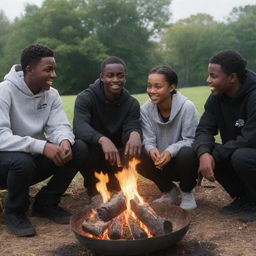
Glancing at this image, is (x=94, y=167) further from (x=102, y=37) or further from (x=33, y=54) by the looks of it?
(x=102, y=37)

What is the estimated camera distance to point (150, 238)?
3039mm

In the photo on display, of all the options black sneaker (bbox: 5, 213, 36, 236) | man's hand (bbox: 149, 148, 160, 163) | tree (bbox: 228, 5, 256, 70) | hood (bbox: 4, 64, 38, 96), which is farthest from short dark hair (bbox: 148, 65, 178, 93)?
tree (bbox: 228, 5, 256, 70)

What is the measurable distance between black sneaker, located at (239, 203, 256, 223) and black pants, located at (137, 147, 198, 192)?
623 millimetres

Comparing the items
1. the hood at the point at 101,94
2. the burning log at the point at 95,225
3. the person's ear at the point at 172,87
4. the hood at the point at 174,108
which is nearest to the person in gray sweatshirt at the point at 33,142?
the hood at the point at 101,94

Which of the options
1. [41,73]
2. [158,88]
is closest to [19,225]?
[41,73]

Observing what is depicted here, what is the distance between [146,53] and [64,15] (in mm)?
13614

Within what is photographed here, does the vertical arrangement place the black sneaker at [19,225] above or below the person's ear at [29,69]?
below

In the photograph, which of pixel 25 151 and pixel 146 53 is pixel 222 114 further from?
pixel 146 53

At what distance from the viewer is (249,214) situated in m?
4.20

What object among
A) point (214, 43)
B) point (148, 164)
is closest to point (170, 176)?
point (148, 164)

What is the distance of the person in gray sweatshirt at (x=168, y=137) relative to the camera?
446 cm

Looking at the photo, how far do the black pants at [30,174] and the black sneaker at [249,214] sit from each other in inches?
69.9

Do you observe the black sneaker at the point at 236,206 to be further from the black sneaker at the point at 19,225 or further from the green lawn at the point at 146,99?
the green lawn at the point at 146,99

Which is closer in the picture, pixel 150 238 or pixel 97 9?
pixel 150 238
